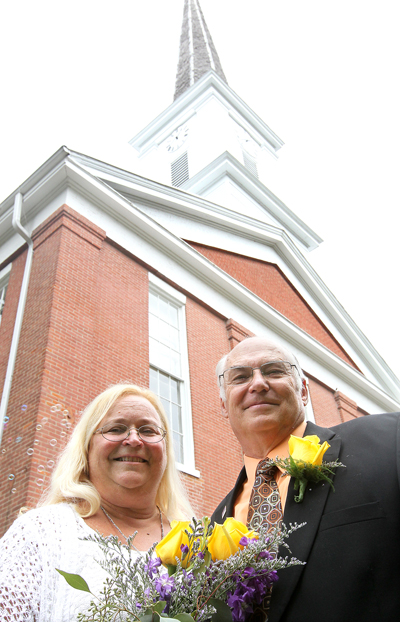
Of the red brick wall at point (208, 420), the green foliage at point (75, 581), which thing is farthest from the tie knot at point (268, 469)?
the red brick wall at point (208, 420)

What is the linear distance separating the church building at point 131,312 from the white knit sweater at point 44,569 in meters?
3.74

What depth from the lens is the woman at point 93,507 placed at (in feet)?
6.49

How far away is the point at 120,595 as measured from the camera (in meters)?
1.42

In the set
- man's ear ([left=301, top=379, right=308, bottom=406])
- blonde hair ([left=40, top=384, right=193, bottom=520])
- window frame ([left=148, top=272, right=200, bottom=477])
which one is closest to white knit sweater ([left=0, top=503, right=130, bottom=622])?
blonde hair ([left=40, top=384, right=193, bottom=520])

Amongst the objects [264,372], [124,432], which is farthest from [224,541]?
[124,432]

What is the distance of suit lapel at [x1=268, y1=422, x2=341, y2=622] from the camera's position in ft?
5.24

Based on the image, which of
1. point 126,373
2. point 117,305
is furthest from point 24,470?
point 117,305

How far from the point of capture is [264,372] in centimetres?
243

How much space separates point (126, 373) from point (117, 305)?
118cm

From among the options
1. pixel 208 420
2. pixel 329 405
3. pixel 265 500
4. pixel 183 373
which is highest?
pixel 329 405

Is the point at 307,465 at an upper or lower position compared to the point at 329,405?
lower

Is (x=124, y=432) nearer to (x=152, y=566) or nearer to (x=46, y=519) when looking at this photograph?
(x=46, y=519)

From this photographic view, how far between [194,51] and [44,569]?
118 ft

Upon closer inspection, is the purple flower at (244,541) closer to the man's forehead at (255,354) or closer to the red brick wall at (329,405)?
the man's forehead at (255,354)
